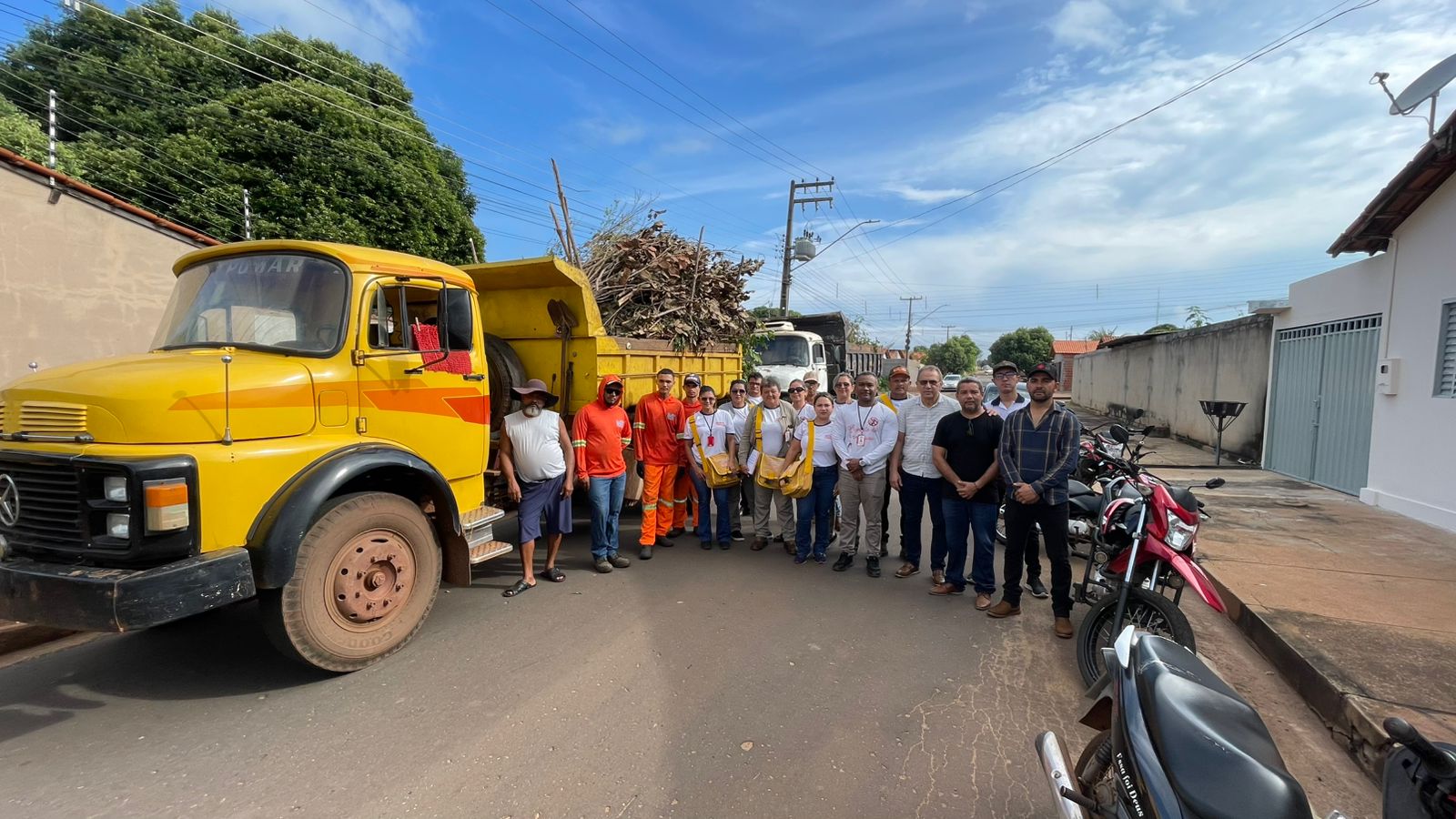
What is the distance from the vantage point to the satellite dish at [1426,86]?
6.43m

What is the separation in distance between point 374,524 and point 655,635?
1.83 metres

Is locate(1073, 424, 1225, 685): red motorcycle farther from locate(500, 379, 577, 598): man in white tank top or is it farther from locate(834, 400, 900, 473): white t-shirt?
locate(500, 379, 577, 598): man in white tank top

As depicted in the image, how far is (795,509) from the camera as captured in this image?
6266 mm

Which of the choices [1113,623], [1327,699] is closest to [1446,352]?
[1327,699]

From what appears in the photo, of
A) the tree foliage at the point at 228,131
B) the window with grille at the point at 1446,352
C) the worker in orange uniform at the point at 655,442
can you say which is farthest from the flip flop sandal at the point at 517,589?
the tree foliage at the point at 228,131

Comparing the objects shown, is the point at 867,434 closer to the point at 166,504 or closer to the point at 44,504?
the point at 166,504

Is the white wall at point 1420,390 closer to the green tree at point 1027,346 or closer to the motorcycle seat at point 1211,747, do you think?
the motorcycle seat at point 1211,747

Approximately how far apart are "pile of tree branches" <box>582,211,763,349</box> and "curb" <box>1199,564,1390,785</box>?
219 inches

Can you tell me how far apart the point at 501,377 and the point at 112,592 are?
11.0ft

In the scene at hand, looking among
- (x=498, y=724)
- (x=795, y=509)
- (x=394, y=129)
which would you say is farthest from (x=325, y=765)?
(x=394, y=129)

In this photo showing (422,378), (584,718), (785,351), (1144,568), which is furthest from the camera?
(785,351)

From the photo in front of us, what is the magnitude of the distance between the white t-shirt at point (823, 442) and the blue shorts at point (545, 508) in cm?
213

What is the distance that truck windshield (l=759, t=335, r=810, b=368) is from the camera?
501 inches

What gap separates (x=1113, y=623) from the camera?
362 centimetres
